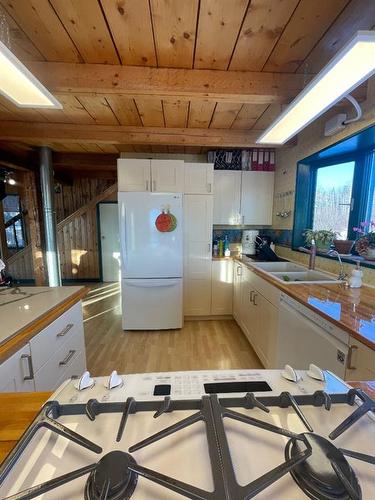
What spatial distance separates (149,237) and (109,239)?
2725 mm

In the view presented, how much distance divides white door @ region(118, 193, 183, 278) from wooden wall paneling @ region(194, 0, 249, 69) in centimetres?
136

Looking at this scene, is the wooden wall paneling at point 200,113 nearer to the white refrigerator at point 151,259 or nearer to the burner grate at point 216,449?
the white refrigerator at point 151,259

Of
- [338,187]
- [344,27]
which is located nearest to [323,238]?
[338,187]

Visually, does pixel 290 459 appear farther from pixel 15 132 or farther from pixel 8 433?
pixel 15 132

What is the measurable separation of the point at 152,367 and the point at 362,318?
177 centimetres

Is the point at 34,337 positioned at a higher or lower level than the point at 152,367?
higher

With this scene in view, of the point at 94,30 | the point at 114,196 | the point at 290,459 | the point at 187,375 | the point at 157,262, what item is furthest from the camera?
the point at 114,196

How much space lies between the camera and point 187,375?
68 cm

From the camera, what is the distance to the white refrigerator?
8.80ft

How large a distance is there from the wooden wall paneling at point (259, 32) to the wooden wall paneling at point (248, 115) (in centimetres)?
53

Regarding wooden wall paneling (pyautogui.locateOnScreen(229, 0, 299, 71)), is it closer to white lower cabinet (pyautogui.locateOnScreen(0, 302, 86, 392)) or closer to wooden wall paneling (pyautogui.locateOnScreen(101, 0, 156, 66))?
wooden wall paneling (pyautogui.locateOnScreen(101, 0, 156, 66))

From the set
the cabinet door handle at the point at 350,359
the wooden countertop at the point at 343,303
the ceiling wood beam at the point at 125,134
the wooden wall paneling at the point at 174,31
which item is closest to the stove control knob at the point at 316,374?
the wooden countertop at the point at 343,303

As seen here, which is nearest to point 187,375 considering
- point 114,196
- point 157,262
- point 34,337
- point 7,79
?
point 34,337

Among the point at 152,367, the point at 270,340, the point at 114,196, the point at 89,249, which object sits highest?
the point at 114,196
